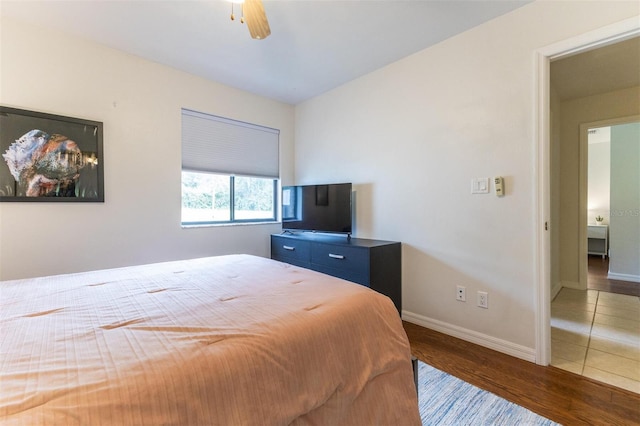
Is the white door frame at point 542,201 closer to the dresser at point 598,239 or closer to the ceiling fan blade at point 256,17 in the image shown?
the ceiling fan blade at point 256,17

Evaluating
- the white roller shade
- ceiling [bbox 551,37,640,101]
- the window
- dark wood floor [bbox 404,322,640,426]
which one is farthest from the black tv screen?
ceiling [bbox 551,37,640,101]

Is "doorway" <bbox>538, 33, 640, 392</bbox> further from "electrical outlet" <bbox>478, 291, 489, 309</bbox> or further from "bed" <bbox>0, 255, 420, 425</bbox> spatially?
"bed" <bbox>0, 255, 420, 425</bbox>

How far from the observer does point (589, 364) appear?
197 cm

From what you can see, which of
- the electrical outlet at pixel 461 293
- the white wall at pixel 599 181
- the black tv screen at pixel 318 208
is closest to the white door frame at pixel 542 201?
the electrical outlet at pixel 461 293

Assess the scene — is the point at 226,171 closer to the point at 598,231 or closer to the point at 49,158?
the point at 49,158

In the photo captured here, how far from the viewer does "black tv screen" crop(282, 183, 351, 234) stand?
3055 millimetres

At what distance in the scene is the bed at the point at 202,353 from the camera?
67 cm

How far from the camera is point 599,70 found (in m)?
2.86

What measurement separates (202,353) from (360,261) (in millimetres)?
1903

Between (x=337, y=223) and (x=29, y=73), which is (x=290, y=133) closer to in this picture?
(x=337, y=223)

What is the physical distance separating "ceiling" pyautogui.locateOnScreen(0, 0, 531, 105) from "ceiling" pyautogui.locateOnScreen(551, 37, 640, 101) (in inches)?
45.7

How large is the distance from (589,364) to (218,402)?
252 centimetres

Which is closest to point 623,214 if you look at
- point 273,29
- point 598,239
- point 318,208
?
point 598,239

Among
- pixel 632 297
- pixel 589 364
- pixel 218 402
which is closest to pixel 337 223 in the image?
pixel 589 364
